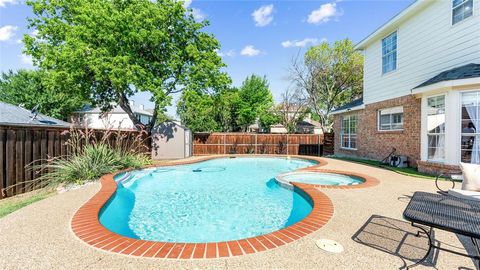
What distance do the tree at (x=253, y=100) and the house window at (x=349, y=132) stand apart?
16066mm

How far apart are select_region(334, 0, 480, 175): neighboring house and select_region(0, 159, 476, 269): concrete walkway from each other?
5382mm

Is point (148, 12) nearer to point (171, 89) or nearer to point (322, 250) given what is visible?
point (171, 89)

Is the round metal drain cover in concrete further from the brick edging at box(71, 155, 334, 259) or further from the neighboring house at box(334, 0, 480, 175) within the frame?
the neighboring house at box(334, 0, 480, 175)

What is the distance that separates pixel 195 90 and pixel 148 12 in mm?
5177

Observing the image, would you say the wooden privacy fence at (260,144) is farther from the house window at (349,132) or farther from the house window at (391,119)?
the house window at (391,119)

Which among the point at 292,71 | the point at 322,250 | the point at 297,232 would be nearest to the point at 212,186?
the point at 297,232

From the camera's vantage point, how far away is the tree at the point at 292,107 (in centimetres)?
2708

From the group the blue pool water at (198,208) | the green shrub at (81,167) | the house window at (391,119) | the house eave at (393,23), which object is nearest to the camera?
the blue pool water at (198,208)

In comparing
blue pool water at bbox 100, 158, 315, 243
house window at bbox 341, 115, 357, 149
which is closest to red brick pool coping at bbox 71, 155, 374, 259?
blue pool water at bbox 100, 158, 315, 243

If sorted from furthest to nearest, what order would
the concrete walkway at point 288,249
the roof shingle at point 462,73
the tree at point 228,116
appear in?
the tree at point 228,116, the roof shingle at point 462,73, the concrete walkway at point 288,249

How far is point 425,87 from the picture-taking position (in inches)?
311

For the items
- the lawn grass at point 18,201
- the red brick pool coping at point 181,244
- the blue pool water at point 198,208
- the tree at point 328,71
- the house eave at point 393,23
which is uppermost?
the tree at point 328,71

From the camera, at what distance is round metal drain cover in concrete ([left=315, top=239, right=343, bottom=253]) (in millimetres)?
2707

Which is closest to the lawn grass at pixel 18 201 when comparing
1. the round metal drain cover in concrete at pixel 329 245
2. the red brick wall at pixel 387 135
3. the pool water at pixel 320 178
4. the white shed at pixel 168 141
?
the round metal drain cover in concrete at pixel 329 245
